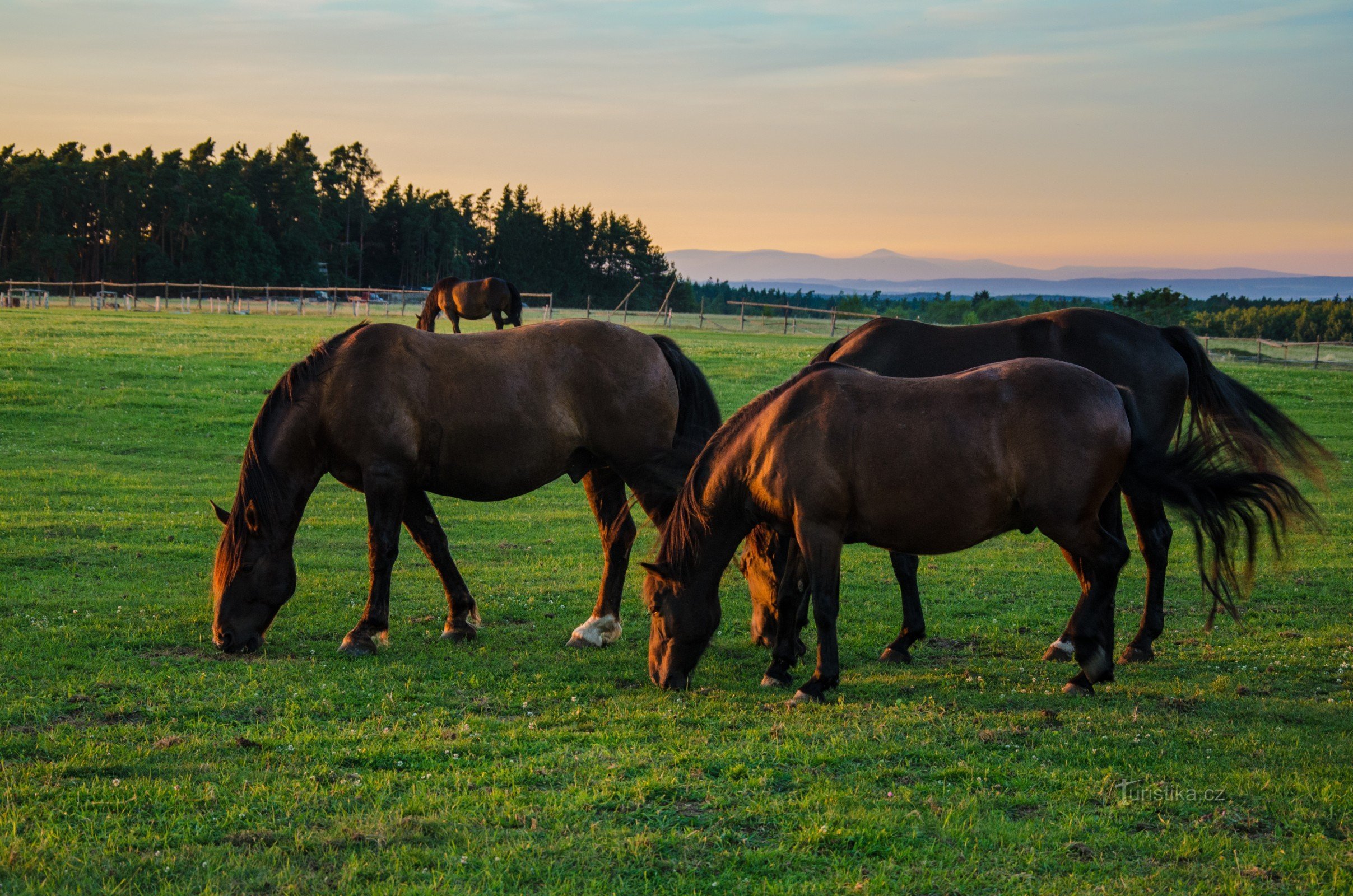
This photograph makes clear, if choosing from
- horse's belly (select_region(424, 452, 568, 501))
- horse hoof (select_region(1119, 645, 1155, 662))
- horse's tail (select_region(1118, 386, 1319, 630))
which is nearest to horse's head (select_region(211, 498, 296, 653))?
horse's belly (select_region(424, 452, 568, 501))

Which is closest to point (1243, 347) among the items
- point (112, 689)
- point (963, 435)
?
point (963, 435)

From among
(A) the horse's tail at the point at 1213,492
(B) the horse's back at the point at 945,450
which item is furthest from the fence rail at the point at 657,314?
(A) the horse's tail at the point at 1213,492

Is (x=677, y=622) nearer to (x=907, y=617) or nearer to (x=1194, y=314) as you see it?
(x=907, y=617)

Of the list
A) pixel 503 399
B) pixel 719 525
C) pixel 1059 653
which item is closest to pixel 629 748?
pixel 719 525

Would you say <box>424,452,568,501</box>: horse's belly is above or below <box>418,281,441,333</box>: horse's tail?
below

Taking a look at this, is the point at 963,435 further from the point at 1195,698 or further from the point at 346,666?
the point at 346,666

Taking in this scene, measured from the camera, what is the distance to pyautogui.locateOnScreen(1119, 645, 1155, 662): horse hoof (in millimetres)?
7023

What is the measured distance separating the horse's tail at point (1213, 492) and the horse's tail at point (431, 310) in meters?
16.9

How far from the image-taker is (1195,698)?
5941 millimetres

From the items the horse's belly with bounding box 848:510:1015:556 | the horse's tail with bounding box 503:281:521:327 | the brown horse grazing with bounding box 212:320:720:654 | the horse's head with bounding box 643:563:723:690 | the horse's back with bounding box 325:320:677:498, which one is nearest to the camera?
the horse's belly with bounding box 848:510:1015:556

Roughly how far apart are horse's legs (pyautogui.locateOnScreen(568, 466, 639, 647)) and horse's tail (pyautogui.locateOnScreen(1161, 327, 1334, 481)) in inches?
165

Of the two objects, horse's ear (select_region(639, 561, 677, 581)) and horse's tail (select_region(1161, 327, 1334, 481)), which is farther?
horse's tail (select_region(1161, 327, 1334, 481))

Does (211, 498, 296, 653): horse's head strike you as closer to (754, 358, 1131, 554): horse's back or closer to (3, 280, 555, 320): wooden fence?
(754, 358, 1131, 554): horse's back

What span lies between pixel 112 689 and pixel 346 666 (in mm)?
1308
